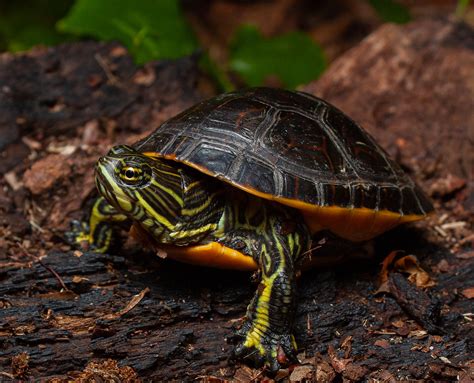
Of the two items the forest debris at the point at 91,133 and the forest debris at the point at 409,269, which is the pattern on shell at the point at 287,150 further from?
the forest debris at the point at 91,133

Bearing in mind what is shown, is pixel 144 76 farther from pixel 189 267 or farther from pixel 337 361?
pixel 337 361

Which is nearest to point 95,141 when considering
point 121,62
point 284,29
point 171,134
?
point 121,62

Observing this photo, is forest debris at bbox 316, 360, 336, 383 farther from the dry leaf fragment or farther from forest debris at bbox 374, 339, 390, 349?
forest debris at bbox 374, 339, 390, 349

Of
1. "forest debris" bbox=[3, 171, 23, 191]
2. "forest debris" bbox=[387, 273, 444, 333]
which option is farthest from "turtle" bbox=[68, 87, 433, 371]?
"forest debris" bbox=[3, 171, 23, 191]

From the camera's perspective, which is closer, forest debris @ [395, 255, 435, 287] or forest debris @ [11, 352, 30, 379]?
forest debris @ [11, 352, 30, 379]

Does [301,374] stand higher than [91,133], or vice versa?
[91,133]

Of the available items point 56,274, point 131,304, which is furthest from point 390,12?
point 56,274
